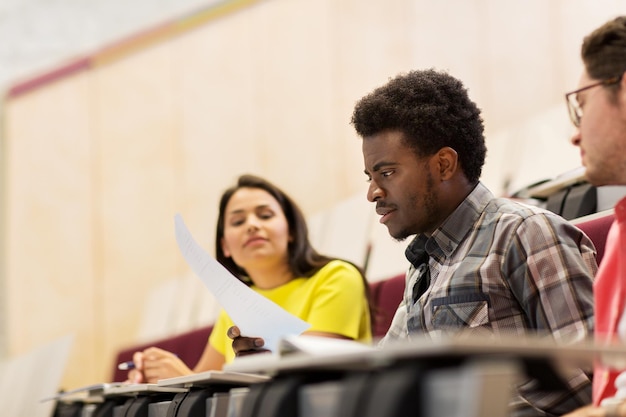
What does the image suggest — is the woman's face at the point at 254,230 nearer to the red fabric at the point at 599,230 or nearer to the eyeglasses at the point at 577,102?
the red fabric at the point at 599,230

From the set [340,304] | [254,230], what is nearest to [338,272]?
[340,304]

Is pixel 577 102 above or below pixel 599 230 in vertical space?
above

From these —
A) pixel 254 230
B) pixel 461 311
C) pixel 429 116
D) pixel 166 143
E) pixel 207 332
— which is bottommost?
pixel 207 332

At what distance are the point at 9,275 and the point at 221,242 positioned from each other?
7.48 ft

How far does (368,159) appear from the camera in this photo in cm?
108

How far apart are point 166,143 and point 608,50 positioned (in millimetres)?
2922

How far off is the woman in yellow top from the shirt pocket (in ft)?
1.74

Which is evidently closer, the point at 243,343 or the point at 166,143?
the point at 243,343

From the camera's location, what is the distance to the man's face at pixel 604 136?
33.8 inches

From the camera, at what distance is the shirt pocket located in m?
0.94

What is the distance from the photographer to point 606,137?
0.86 meters

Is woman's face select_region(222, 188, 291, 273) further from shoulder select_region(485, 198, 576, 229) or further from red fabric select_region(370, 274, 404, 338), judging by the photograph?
shoulder select_region(485, 198, 576, 229)

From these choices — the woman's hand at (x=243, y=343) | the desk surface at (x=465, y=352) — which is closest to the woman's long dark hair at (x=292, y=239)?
the woman's hand at (x=243, y=343)

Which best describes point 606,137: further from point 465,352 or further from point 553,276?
point 465,352
